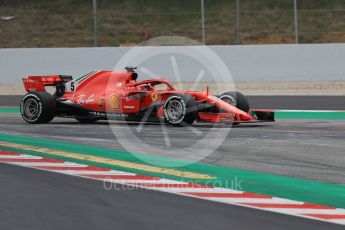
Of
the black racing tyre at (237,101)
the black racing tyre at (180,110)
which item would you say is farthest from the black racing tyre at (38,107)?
the black racing tyre at (237,101)

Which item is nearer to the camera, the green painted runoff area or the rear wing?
the green painted runoff area

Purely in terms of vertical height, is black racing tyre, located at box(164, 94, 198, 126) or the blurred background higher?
the blurred background

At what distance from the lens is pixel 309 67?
23.5 metres

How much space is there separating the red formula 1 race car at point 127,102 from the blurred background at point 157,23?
1619cm

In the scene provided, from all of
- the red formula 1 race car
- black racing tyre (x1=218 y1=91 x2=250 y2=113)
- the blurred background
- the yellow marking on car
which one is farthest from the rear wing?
the blurred background

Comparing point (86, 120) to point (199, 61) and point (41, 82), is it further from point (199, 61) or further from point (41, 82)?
point (199, 61)

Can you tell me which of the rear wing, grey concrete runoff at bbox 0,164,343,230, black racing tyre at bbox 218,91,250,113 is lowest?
grey concrete runoff at bbox 0,164,343,230

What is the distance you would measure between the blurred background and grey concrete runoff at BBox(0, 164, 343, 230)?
24.3m

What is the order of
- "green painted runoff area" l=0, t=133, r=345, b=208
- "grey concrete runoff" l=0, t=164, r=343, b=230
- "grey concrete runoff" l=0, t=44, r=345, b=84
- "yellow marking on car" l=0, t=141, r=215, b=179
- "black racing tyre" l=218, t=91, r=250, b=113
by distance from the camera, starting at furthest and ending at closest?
"grey concrete runoff" l=0, t=44, r=345, b=84
"black racing tyre" l=218, t=91, r=250, b=113
"yellow marking on car" l=0, t=141, r=215, b=179
"green painted runoff area" l=0, t=133, r=345, b=208
"grey concrete runoff" l=0, t=164, r=343, b=230

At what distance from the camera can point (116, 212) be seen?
7.35 meters

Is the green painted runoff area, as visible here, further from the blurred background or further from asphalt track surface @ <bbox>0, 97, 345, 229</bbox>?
the blurred background

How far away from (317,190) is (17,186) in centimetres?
308

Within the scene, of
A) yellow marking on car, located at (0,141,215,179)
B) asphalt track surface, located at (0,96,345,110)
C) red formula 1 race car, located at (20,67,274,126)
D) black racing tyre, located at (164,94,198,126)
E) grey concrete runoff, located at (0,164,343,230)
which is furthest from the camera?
asphalt track surface, located at (0,96,345,110)

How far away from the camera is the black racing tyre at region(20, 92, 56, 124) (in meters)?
16.2
